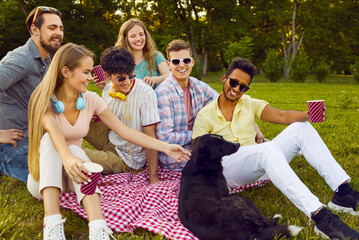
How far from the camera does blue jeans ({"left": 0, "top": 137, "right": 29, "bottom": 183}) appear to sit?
358 cm

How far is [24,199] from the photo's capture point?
3.35 metres

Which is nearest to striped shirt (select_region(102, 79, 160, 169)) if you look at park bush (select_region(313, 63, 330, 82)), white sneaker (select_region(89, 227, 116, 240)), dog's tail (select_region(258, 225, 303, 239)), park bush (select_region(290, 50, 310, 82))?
white sneaker (select_region(89, 227, 116, 240))

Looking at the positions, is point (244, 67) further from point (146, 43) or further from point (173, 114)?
point (146, 43)

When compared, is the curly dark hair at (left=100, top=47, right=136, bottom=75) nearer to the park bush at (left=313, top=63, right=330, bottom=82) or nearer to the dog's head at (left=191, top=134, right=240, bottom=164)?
the dog's head at (left=191, top=134, right=240, bottom=164)

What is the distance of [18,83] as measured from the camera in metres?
3.72

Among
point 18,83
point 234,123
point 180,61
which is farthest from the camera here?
point 180,61

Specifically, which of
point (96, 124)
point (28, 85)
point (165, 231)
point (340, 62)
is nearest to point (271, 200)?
point (165, 231)

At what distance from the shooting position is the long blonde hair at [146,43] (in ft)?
15.7

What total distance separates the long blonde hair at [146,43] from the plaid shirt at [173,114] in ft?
3.30

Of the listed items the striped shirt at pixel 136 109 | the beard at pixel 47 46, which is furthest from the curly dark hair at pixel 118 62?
the beard at pixel 47 46

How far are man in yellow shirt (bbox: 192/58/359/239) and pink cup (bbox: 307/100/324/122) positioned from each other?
14cm

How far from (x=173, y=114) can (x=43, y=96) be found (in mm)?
1697


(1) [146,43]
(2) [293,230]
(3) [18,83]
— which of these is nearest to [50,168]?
(3) [18,83]

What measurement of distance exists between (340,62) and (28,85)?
121 ft
